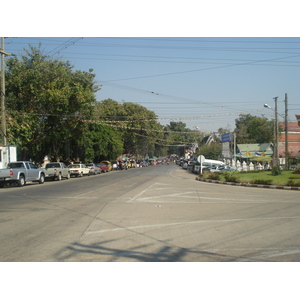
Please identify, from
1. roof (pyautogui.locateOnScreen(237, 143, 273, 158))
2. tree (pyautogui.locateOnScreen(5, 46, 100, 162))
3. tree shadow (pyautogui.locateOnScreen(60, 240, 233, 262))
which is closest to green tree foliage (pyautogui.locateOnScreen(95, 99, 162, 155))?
roof (pyautogui.locateOnScreen(237, 143, 273, 158))

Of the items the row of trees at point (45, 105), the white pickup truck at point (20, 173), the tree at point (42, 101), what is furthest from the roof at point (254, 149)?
the white pickup truck at point (20, 173)

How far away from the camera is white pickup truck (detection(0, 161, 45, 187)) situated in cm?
2434

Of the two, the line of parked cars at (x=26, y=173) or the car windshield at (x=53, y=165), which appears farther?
the car windshield at (x=53, y=165)

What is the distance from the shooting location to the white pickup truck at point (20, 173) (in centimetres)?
2434

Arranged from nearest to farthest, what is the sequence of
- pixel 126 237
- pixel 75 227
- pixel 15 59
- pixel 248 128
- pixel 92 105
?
pixel 126 237 → pixel 75 227 → pixel 15 59 → pixel 92 105 → pixel 248 128

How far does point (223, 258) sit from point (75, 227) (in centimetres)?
465

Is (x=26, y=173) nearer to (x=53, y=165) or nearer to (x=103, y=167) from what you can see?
(x=53, y=165)

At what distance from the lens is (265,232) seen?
8883 mm

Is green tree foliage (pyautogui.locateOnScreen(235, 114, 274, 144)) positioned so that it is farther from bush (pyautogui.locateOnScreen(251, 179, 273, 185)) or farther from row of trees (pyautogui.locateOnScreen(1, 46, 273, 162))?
bush (pyautogui.locateOnScreen(251, 179, 273, 185))

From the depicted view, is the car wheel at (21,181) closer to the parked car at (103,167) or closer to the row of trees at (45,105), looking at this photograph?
the row of trees at (45,105)

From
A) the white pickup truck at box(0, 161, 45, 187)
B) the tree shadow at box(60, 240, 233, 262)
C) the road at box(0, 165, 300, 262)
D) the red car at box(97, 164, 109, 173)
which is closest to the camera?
the tree shadow at box(60, 240, 233, 262)

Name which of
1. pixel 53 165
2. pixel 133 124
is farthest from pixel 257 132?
pixel 53 165

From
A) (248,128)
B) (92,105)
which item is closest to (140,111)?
(248,128)

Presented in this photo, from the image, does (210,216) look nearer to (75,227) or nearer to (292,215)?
(292,215)
